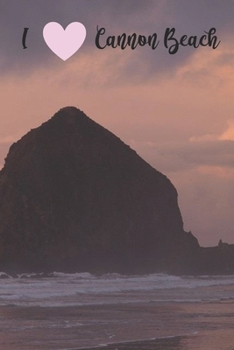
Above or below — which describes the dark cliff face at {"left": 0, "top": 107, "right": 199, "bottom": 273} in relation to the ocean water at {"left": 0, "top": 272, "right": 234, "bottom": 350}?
above

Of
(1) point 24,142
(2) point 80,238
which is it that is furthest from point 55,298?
(1) point 24,142

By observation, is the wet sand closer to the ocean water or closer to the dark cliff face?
the ocean water

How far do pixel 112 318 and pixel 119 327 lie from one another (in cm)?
230

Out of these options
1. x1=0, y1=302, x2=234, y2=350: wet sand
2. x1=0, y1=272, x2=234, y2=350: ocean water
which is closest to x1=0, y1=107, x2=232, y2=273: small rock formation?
x1=0, y1=272, x2=234, y2=350: ocean water

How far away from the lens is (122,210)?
6612 centimetres

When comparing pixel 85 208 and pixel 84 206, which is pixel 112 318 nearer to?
pixel 85 208

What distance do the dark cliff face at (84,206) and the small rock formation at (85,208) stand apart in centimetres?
8

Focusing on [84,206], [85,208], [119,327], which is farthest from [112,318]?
[84,206]

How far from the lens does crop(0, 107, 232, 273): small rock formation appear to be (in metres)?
60.0

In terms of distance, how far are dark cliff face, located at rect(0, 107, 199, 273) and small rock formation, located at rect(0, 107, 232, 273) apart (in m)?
0.08

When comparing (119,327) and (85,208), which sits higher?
(85,208)

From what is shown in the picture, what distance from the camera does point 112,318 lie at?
22812mm

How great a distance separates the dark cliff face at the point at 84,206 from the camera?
197 ft

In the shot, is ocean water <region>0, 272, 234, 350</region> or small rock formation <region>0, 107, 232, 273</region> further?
small rock formation <region>0, 107, 232, 273</region>
